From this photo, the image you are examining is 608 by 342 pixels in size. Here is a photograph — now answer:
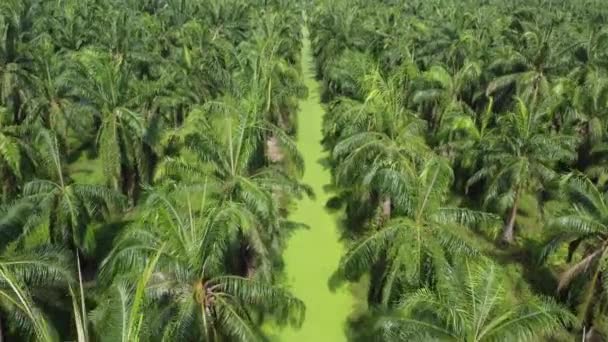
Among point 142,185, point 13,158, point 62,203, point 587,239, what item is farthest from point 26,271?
point 587,239

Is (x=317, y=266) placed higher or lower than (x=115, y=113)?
lower

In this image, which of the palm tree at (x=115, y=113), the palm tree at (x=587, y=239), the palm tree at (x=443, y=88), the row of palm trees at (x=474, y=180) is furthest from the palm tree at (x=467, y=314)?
the palm tree at (x=443, y=88)

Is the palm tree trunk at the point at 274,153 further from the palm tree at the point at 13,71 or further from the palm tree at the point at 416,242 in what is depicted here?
the palm tree at the point at 416,242

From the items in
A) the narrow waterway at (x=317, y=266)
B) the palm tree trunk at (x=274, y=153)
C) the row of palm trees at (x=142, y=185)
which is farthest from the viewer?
the palm tree trunk at (x=274, y=153)

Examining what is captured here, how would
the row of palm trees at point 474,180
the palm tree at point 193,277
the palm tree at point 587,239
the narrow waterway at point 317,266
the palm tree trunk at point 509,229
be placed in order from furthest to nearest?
the palm tree trunk at point 509,229 < the narrow waterway at point 317,266 < the palm tree at point 587,239 < the row of palm trees at point 474,180 < the palm tree at point 193,277

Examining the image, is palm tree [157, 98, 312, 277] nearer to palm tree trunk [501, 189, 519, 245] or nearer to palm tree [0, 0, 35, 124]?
palm tree trunk [501, 189, 519, 245]

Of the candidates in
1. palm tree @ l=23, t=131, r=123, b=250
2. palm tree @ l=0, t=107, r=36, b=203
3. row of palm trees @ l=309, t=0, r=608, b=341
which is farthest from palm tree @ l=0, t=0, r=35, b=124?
row of palm trees @ l=309, t=0, r=608, b=341

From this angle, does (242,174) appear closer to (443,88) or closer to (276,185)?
(276,185)
